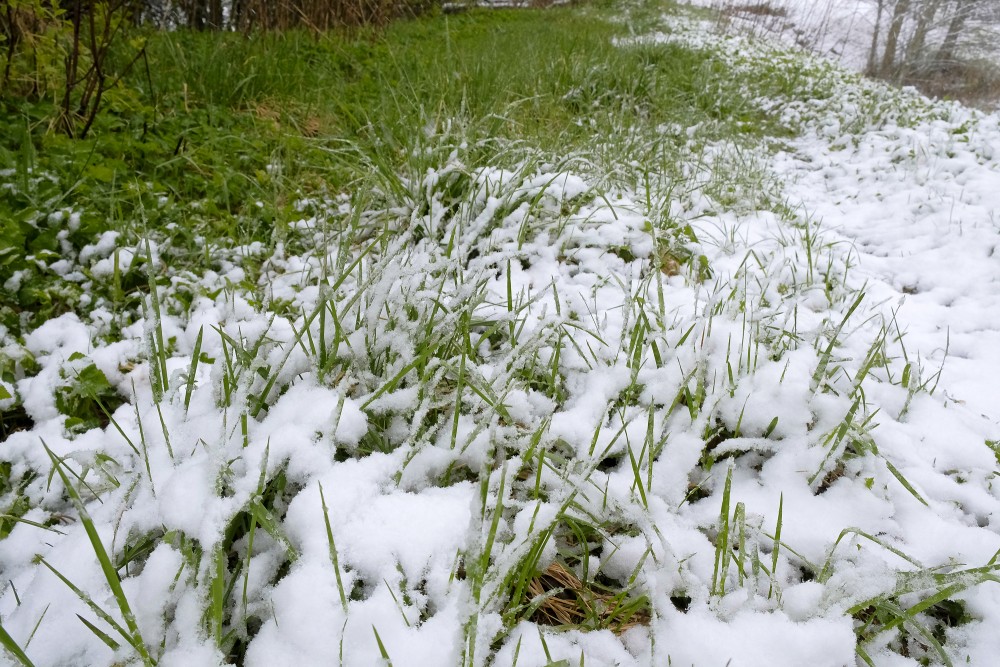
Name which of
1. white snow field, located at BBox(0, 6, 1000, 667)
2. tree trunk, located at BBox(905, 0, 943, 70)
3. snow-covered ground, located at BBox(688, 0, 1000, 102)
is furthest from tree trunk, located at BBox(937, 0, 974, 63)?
white snow field, located at BBox(0, 6, 1000, 667)

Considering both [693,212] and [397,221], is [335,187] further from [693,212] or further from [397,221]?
[693,212]

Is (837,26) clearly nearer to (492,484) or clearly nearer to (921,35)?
(921,35)

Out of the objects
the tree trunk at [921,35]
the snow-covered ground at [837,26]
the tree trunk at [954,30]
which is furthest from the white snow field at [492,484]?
the snow-covered ground at [837,26]

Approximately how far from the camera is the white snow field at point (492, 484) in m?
0.74

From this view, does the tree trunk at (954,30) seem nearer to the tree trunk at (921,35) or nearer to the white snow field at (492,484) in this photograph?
the tree trunk at (921,35)

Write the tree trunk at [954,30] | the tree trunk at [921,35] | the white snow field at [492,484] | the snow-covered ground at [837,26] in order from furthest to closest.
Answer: the snow-covered ground at [837,26] < the tree trunk at [921,35] < the tree trunk at [954,30] < the white snow field at [492,484]

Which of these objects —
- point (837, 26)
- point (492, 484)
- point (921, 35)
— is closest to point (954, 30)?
point (921, 35)

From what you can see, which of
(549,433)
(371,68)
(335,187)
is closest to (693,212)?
(335,187)

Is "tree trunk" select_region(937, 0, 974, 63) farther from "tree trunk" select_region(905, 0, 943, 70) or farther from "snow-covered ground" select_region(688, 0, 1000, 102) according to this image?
"tree trunk" select_region(905, 0, 943, 70)

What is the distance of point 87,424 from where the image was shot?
1.26 meters

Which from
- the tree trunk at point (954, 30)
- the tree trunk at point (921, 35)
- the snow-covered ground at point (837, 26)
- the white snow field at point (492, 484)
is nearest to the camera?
the white snow field at point (492, 484)

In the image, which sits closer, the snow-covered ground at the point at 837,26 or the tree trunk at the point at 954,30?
the tree trunk at the point at 954,30

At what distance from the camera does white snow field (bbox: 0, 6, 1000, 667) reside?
2.43 ft

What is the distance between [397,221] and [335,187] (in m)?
0.65
